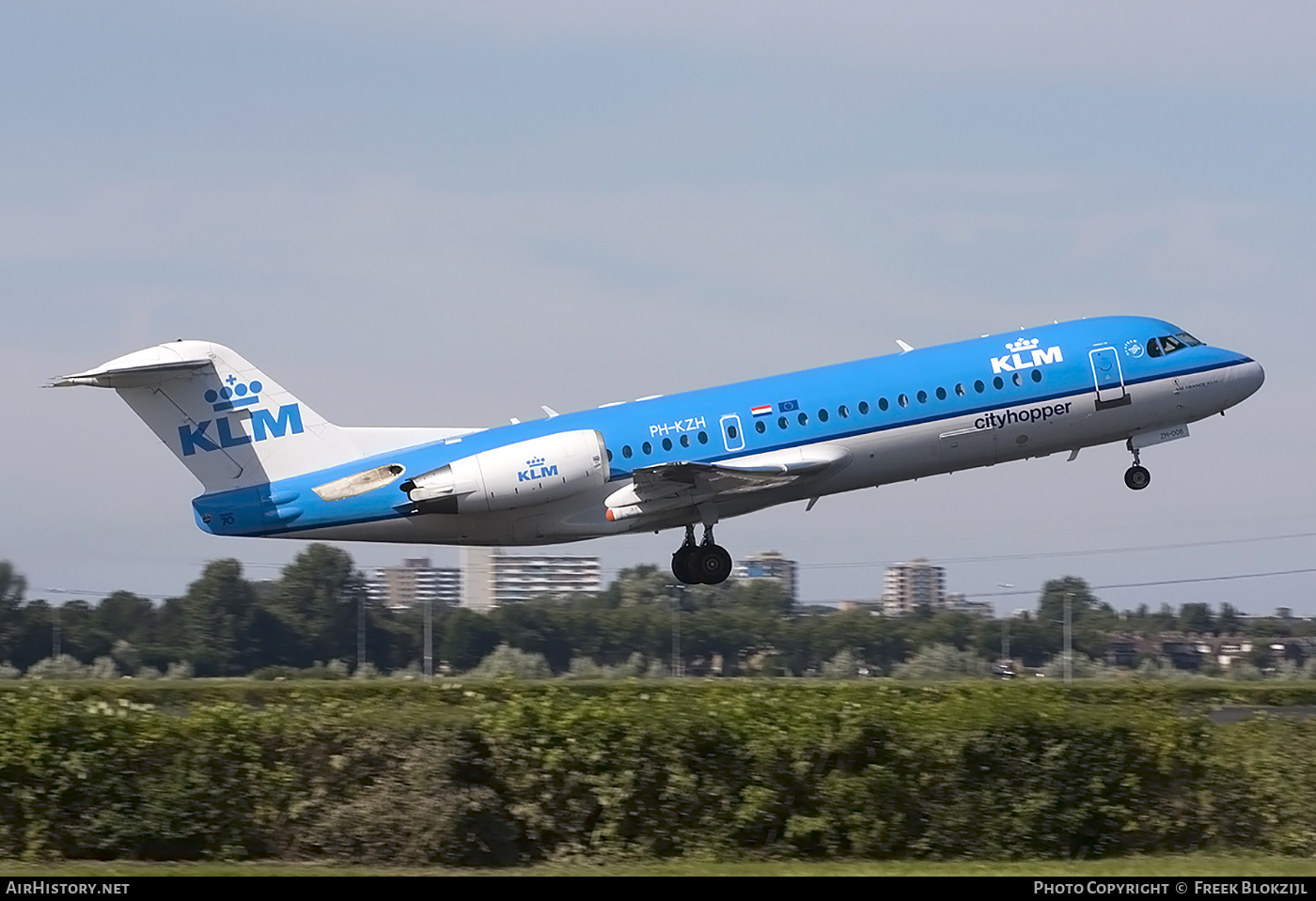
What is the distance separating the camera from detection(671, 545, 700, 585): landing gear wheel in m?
28.5

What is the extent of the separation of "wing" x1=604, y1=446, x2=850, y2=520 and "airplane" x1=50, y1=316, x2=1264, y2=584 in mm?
35

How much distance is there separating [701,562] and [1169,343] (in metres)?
9.46

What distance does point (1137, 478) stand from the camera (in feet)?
97.5

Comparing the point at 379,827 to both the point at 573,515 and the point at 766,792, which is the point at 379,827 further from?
the point at 573,515

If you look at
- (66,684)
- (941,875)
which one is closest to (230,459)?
(66,684)

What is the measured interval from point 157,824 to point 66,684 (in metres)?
4.39

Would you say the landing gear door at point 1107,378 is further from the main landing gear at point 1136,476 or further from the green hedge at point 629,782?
the green hedge at point 629,782

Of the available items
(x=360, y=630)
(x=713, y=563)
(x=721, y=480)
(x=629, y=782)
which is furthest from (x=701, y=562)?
(x=629, y=782)

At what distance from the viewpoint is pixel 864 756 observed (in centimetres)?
1559

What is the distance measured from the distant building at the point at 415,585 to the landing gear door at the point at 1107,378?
12590 mm

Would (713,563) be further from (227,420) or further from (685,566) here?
(227,420)

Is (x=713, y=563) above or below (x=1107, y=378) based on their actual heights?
below

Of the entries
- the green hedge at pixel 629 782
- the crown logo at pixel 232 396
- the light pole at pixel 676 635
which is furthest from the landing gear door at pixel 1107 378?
the crown logo at pixel 232 396

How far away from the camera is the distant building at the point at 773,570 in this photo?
106 feet
